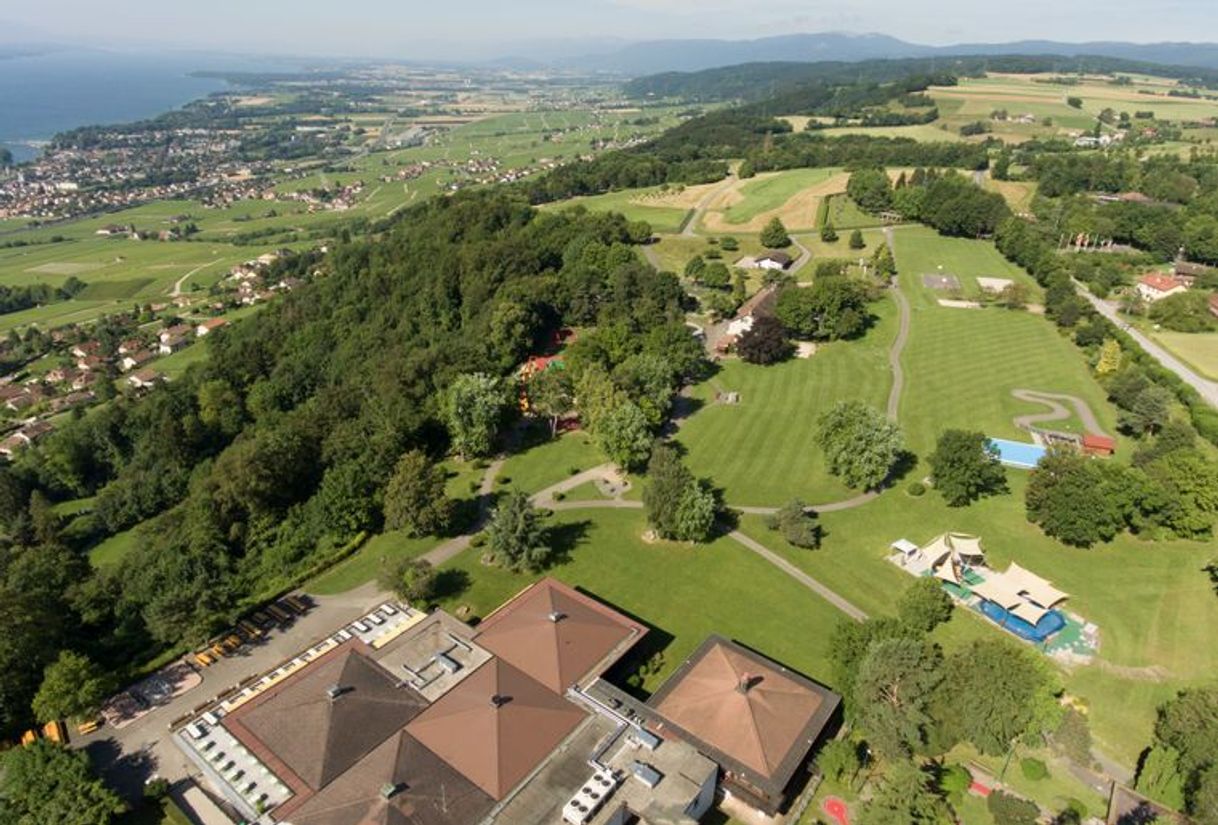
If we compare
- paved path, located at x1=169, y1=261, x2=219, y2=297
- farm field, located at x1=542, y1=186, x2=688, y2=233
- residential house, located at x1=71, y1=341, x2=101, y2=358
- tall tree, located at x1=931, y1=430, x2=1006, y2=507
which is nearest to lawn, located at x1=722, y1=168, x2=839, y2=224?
farm field, located at x1=542, y1=186, x2=688, y2=233

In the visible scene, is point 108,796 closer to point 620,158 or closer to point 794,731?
point 794,731

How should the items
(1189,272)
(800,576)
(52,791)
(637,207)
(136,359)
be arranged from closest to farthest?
(52,791)
(800,576)
(1189,272)
(136,359)
(637,207)

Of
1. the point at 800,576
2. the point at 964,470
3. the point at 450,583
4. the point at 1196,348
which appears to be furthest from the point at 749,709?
the point at 1196,348

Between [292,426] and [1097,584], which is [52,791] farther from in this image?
[1097,584]

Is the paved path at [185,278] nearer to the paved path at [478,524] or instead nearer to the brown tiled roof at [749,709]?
the paved path at [478,524]

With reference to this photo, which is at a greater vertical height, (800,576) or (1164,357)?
(1164,357)

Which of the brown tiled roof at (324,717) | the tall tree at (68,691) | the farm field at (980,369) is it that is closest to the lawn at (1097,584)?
the farm field at (980,369)
